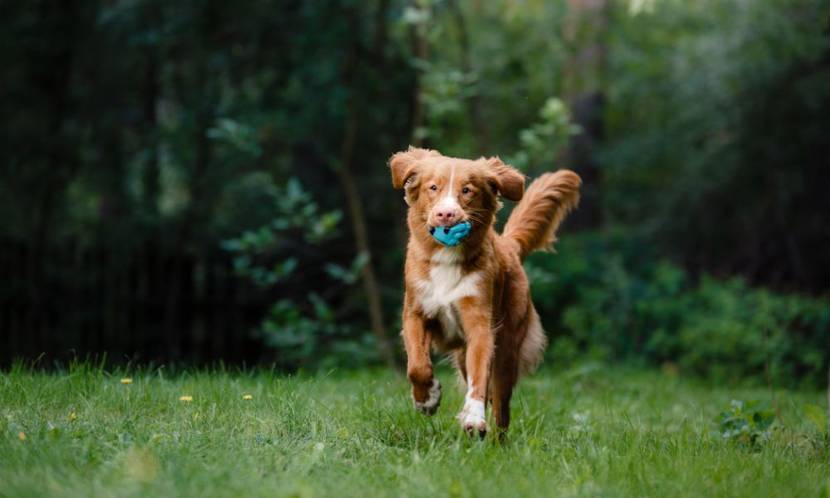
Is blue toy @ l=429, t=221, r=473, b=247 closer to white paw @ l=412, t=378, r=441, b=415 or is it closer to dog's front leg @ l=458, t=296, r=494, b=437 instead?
dog's front leg @ l=458, t=296, r=494, b=437

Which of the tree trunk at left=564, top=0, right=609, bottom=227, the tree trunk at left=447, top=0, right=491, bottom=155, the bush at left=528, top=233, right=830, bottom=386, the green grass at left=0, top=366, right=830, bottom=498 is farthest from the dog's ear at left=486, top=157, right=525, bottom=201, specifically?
the tree trunk at left=564, top=0, right=609, bottom=227

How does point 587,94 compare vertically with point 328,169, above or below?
above

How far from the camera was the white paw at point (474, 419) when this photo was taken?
4203 millimetres

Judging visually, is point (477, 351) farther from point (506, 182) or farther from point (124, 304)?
point (124, 304)

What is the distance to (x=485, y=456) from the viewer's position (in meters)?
4.03

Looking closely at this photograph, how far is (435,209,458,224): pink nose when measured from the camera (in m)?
4.26

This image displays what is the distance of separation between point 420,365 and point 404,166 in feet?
3.41

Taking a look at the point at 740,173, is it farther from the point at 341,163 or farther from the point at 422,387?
the point at 422,387

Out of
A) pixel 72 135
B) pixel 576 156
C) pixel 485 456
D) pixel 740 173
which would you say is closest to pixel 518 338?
pixel 485 456

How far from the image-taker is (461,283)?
4.50m

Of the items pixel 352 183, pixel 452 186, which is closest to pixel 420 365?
pixel 452 186

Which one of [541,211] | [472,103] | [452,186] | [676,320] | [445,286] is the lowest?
[676,320]

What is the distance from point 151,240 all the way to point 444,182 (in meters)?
6.75

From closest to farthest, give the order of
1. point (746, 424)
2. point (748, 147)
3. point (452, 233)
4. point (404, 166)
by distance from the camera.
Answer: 1. point (452, 233)
2. point (404, 166)
3. point (746, 424)
4. point (748, 147)
